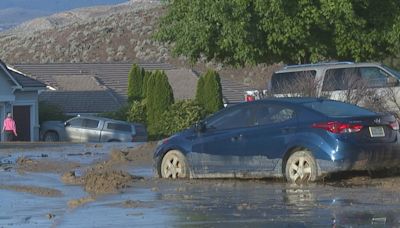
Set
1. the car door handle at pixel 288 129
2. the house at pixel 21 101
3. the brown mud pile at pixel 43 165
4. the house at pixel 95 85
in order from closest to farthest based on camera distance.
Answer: the car door handle at pixel 288 129
the brown mud pile at pixel 43 165
the house at pixel 21 101
the house at pixel 95 85

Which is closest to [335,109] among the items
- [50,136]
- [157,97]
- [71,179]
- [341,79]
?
[71,179]

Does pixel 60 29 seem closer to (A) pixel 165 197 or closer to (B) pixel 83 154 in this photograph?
(B) pixel 83 154

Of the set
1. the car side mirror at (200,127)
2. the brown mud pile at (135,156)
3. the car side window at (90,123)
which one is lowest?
the brown mud pile at (135,156)

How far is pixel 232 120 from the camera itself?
18.7m

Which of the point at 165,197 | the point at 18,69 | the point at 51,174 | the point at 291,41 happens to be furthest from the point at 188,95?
the point at 165,197

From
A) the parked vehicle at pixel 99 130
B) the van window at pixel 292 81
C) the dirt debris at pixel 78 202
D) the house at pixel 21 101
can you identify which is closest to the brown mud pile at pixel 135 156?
the van window at pixel 292 81

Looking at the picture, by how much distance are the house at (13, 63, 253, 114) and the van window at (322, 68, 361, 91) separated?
37.7m

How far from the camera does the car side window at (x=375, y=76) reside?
83.5 feet

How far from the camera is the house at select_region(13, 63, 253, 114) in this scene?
63531 mm

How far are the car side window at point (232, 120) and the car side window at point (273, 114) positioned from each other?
0.67 feet

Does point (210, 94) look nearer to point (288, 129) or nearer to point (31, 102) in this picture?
point (31, 102)

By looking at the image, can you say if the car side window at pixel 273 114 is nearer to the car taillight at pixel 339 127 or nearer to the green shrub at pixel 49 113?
the car taillight at pixel 339 127

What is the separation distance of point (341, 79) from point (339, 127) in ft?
27.2

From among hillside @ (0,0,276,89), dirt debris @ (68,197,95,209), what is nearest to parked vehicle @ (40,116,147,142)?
dirt debris @ (68,197,95,209)
